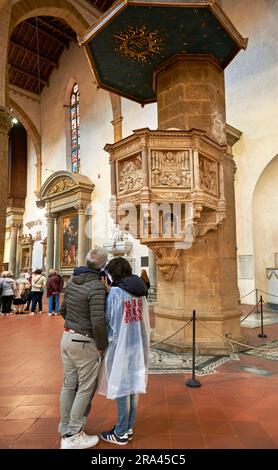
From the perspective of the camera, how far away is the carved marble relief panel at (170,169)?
445 centimetres

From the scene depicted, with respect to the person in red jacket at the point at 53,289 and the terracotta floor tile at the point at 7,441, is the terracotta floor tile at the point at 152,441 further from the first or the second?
the person in red jacket at the point at 53,289

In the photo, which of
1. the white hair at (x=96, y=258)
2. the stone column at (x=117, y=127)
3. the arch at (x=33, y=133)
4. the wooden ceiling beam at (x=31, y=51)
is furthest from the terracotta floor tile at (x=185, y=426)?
the wooden ceiling beam at (x=31, y=51)

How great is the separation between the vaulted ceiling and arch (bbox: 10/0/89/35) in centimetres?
294

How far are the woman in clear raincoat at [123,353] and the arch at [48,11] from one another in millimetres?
13919

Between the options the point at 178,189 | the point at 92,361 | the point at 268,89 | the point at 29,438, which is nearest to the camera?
the point at 92,361

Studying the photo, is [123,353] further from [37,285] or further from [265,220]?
[265,220]

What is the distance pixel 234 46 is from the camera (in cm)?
510

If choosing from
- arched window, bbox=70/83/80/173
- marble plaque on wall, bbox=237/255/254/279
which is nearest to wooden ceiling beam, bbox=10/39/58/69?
arched window, bbox=70/83/80/173

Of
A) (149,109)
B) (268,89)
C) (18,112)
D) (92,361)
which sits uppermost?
(18,112)

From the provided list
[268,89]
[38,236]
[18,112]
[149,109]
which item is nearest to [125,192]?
[268,89]

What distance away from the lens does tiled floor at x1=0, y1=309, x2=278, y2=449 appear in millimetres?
2326

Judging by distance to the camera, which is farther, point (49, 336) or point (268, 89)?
point (268, 89)

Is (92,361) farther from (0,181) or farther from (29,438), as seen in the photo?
(0,181)

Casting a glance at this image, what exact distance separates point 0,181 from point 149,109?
296 inches
